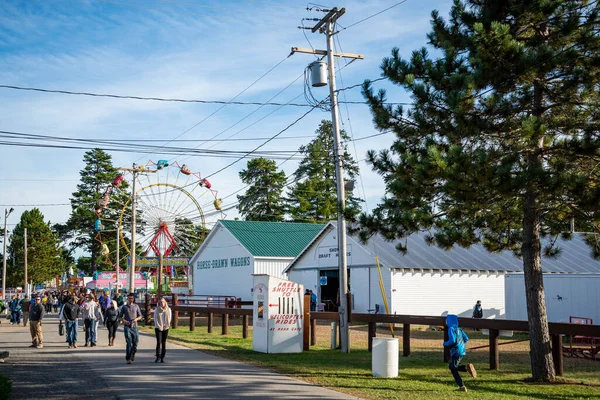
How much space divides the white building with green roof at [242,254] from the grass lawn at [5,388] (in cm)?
3279

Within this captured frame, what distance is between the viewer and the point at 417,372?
1577 cm

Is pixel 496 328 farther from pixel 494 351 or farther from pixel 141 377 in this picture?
pixel 141 377

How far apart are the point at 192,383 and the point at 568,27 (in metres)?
10.2

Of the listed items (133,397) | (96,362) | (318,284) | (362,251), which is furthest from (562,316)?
(133,397)

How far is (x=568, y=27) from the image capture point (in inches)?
538

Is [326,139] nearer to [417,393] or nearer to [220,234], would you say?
[220,234]

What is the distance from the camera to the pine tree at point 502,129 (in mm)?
12758

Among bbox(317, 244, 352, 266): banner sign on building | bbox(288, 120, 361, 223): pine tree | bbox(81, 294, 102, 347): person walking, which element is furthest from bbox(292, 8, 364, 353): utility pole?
bbox(288, 120, 361, 223): pine tree

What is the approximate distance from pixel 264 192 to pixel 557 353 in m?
66.2

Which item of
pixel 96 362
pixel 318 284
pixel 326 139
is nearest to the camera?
pixel 96 362

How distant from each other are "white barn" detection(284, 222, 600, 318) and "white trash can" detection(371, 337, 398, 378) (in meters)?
19.5

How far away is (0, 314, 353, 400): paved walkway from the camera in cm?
1230

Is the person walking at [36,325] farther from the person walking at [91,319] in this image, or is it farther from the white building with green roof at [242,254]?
the white building with green roof at [242,254]

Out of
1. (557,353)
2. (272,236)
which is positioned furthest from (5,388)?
(272,236)
